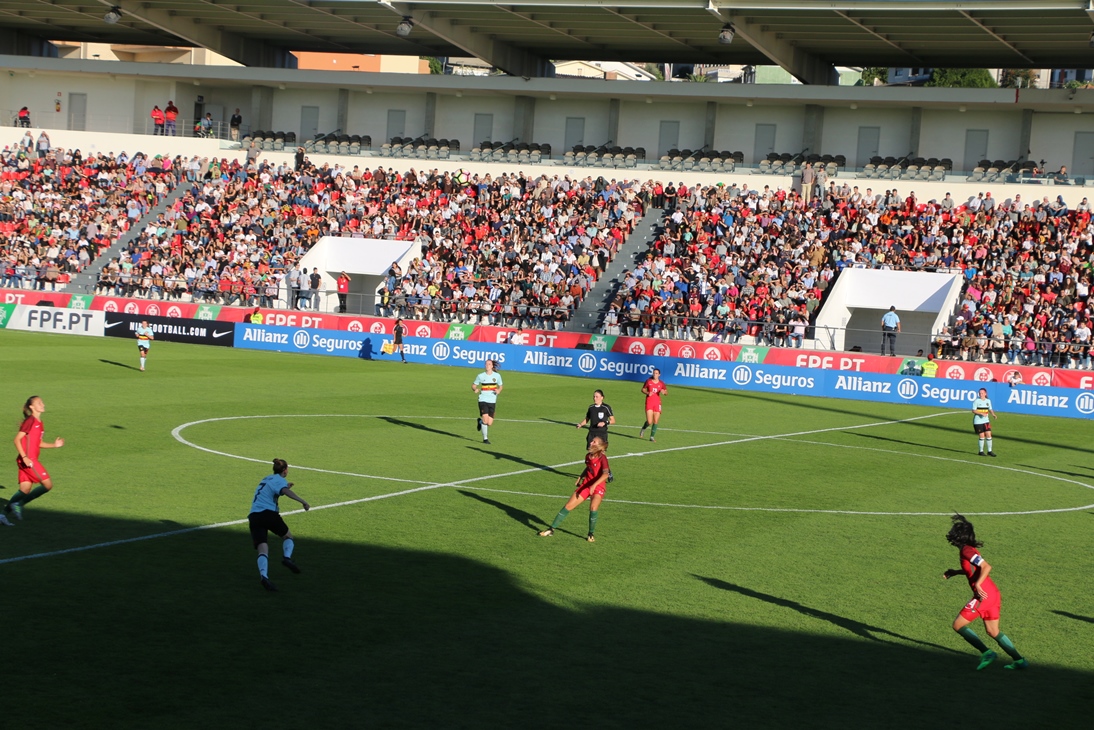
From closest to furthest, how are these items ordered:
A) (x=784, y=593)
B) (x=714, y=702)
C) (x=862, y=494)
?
1. (x=714, y=702)
2. (x=784, y=593)
3. (x=862, y=494)

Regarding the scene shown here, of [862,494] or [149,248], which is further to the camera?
[149,248]

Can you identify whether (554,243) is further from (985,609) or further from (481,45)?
(985,609)

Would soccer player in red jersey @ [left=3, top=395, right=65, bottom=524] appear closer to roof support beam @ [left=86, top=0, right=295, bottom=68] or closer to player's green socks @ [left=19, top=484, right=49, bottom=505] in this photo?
player's green socks @ [left=19, top=484, right=49, bottom=505]

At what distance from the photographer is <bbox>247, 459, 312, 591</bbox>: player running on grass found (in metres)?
13.3

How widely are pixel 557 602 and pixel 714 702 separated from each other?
3221 mm

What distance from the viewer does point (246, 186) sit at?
60.2 m

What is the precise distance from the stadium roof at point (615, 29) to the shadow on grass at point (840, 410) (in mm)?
19452

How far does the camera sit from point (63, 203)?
60125 mm

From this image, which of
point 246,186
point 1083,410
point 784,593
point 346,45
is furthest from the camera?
point 346,45

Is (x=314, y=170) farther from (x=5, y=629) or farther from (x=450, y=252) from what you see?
(x=5, y=629)


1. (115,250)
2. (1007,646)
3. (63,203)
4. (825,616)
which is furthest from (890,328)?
(63,203)

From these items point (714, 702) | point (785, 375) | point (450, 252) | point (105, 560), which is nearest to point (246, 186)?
point (450, 252)

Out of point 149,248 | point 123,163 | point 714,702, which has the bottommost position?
point 714,702

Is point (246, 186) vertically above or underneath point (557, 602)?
above
